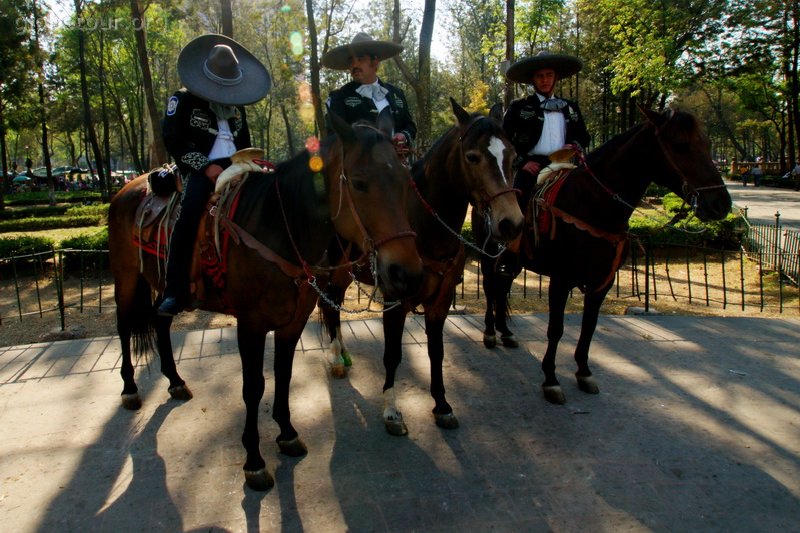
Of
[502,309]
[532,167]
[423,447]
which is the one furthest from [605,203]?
[423,447]

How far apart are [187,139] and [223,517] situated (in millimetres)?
2788

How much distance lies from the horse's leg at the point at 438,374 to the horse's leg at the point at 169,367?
7.94ft

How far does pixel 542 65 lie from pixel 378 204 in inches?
155

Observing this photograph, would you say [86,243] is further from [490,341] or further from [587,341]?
[587,341]

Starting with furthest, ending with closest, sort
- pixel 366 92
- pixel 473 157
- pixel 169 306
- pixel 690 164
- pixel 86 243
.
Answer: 1. pixel 86 243
2. pixel 366 92
3. pixel 690 164
4. pixel 473 157
5. pixel 169 306

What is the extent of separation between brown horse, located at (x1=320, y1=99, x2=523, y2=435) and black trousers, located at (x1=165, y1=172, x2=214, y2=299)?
1.16m

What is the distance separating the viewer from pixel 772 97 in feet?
140

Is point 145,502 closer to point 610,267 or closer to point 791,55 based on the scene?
point 610,267

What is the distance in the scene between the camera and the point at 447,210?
4410mm

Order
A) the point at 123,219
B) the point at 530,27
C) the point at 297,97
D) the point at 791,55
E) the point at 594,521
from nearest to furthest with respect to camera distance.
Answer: the point at 594,521, the point at 123,219, the point at 530,27, the point at 791,55, the point at 297,97

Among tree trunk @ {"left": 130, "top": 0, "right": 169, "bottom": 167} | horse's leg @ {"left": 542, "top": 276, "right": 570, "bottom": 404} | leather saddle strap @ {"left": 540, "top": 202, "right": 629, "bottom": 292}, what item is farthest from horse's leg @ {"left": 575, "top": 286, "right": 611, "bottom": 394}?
tree trunk @ {"left": 130, "top": 0, "right": 169, "bottom": 167}

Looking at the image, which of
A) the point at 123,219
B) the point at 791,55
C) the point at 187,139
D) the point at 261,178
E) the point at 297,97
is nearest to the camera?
the point at 261,178

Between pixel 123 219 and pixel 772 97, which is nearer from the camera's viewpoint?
pixel 123 219

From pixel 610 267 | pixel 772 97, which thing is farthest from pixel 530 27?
pixel 772 97
